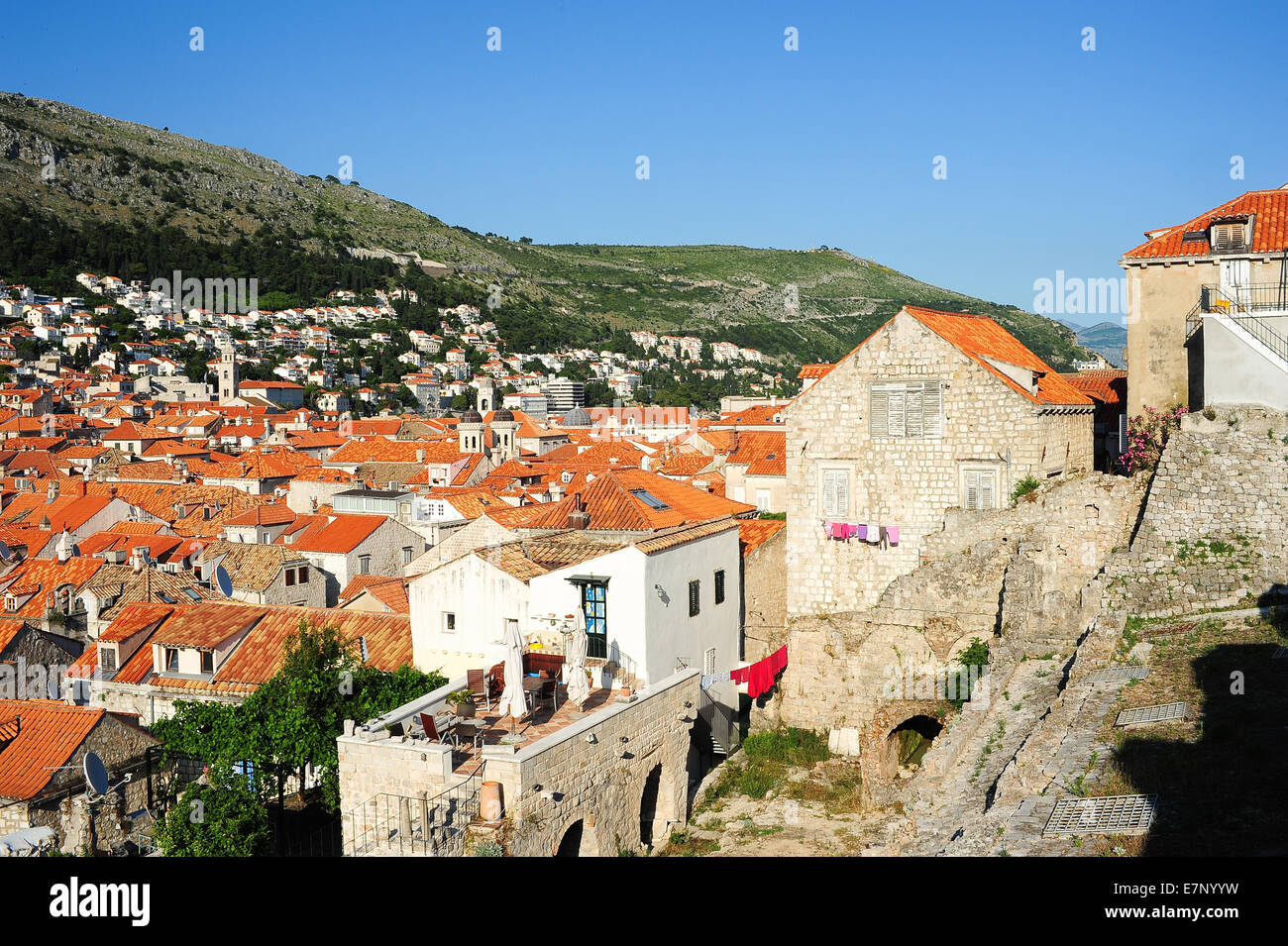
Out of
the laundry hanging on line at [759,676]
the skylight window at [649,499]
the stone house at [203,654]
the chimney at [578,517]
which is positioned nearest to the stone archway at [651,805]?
the laundry hanging on line at [759,676]

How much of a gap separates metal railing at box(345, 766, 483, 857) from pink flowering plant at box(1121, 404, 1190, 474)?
15486mm

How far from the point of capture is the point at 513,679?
61.6 ft

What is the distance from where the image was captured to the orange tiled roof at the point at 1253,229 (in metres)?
22.5

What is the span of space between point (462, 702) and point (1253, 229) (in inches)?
760

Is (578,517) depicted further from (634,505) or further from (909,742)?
(909,742)

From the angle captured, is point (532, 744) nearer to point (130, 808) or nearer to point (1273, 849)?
point (1273, 849)

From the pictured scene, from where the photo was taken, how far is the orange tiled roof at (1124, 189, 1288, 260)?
73.9 feet

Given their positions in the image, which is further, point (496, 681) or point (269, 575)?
point (269, 575)

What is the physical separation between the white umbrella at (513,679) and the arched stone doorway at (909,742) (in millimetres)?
9138

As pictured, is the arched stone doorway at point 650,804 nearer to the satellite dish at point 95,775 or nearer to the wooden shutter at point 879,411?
the wooden shutter at point 879,411

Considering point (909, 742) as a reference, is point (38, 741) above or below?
above

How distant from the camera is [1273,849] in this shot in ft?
29.0

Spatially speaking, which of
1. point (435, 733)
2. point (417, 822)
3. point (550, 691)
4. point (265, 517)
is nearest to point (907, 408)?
point (550, 691)

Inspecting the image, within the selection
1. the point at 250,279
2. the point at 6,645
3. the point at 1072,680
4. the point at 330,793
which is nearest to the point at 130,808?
the point at 330,793
